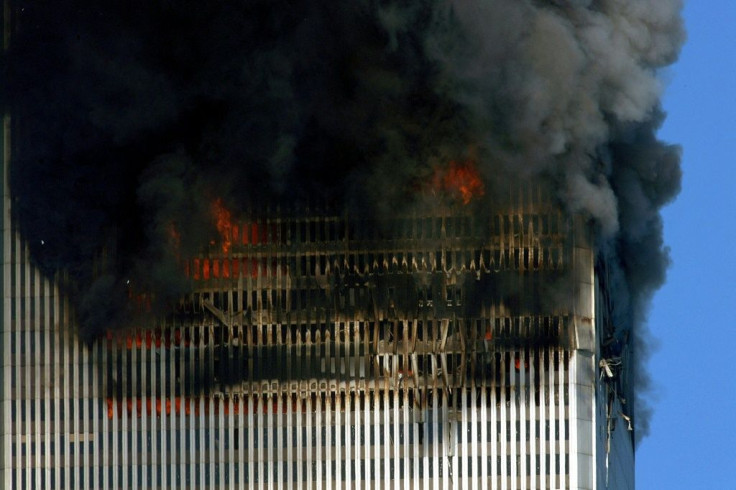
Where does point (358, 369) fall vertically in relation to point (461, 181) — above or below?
below

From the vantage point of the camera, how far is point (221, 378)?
7751 inches

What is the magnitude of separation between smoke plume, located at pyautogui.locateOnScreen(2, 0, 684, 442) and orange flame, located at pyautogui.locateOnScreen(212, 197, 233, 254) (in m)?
0.54

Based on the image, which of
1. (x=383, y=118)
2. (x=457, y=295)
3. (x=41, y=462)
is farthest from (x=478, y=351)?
(x=41, y=462)

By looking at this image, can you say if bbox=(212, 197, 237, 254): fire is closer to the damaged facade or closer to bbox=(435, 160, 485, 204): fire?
the damaged facade

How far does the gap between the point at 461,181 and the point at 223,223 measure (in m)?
16.1

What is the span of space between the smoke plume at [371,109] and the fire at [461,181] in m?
0.72

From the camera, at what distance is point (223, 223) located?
7835 inches

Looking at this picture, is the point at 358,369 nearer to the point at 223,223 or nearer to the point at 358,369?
the point at 358,369

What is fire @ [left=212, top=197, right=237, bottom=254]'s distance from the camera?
652ft

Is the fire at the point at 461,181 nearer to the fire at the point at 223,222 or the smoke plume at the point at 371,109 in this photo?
Result: the smoke plume at the point at 371,109

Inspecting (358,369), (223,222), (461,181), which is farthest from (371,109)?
(358,369)

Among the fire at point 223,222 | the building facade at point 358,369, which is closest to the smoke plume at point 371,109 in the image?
the fire at point 223,222

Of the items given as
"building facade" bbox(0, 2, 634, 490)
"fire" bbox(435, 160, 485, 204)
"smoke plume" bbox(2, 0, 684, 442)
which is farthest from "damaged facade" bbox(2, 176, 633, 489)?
"smoke plume" bbox(2, 0, 684, 442)

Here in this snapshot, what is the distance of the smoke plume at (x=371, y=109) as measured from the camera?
195 metres
